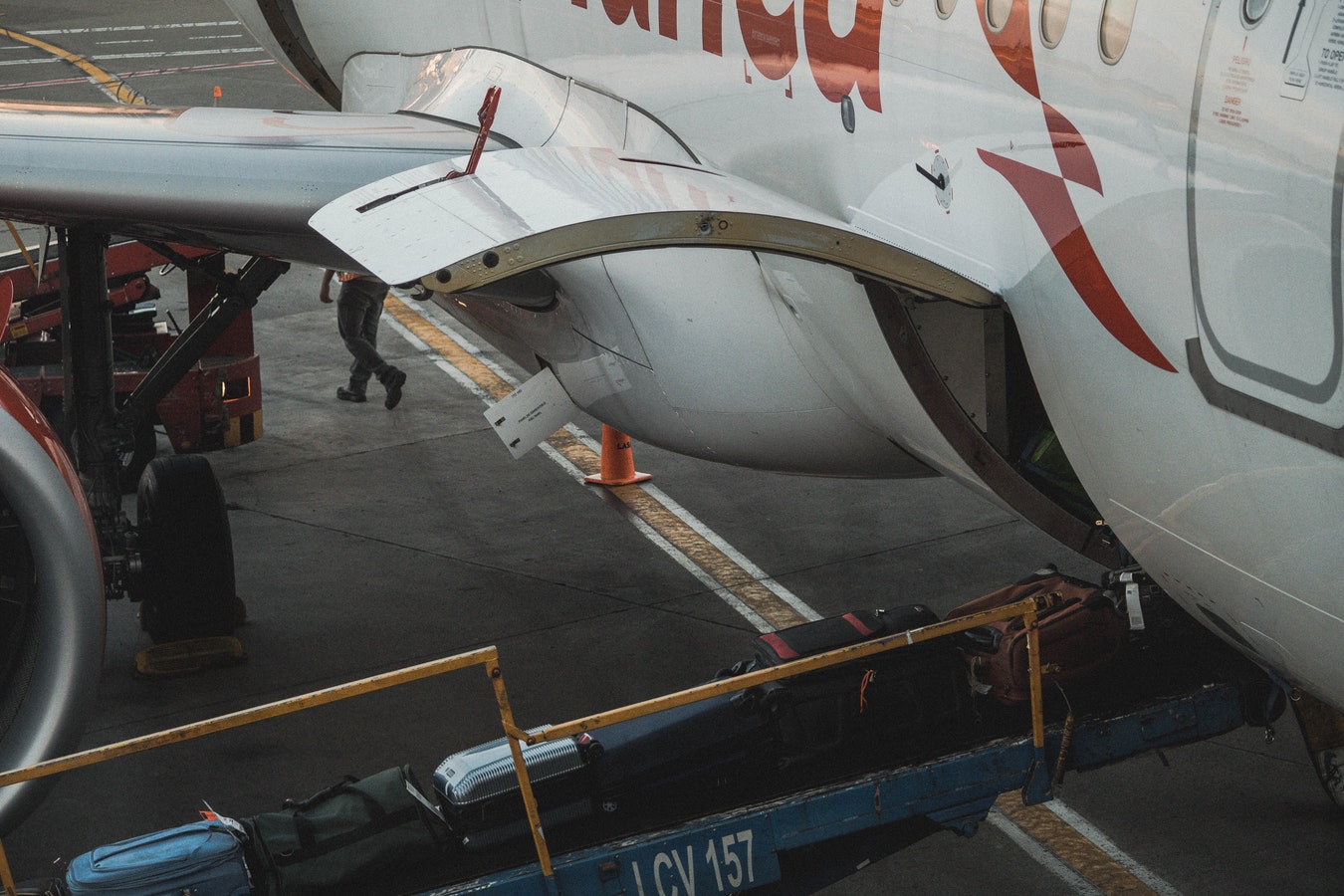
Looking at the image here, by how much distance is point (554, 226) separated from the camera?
156 inches

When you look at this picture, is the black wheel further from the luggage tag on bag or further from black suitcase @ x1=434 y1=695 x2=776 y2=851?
the luggage tag on bag

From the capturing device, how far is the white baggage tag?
7109mm

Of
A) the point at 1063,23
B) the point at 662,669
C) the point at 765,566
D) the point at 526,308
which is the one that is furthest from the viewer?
the point at 765,566

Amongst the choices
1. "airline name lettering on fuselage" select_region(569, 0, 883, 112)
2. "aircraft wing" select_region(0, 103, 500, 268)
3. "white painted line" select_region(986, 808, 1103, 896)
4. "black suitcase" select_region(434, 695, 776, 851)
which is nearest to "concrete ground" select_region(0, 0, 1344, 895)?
"white painted line" select_region(986, 808, 1103, 896)

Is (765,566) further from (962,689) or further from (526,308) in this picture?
(962,689)

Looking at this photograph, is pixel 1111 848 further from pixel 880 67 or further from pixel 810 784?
pixel 880 67

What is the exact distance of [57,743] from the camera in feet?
18.4

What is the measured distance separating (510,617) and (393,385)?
3.92m

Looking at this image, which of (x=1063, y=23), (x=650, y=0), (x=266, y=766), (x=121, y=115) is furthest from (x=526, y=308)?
(x=1063, y=23)

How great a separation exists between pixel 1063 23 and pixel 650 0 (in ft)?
8.56

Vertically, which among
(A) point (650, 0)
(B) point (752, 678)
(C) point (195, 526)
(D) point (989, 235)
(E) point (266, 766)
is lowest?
(E) point (266, 766)

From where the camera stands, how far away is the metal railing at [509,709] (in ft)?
15.7

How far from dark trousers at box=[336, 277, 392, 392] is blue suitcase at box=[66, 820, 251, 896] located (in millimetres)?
7240

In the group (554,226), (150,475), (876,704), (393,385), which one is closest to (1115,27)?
Result: (554,226)
